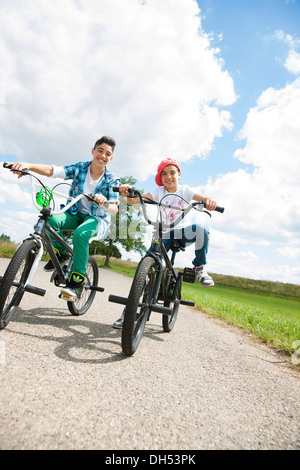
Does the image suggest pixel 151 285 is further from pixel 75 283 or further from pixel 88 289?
pixel 88 289

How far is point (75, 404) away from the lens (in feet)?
5.01

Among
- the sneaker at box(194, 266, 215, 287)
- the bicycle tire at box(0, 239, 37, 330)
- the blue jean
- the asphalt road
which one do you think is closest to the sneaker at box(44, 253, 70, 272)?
the asphalt road

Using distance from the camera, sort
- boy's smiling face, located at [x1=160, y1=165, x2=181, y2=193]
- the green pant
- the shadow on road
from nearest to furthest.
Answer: the shadow on road → the green pant → boy's smiling face, located at [x1=160, y1=165, x2=181, y2=193]

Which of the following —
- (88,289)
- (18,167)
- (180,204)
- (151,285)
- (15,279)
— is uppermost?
(180,204)

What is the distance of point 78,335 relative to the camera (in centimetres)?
282

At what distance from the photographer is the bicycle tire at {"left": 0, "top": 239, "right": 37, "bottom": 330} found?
2355mm

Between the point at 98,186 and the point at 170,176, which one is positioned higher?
the point at 170,176

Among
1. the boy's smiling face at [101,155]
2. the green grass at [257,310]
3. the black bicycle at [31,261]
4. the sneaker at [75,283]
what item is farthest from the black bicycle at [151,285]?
the green grass at [257,310]

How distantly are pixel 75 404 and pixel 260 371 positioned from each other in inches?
75.4

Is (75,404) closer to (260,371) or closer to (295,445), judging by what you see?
(295,445)

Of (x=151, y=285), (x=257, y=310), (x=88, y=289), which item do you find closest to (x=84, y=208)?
(x=88, y=289)

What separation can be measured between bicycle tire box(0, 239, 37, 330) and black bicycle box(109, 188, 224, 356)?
0.88 metres

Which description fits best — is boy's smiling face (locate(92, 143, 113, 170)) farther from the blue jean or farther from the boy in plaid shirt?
the blue jean

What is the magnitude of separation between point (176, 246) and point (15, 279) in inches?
82.8
